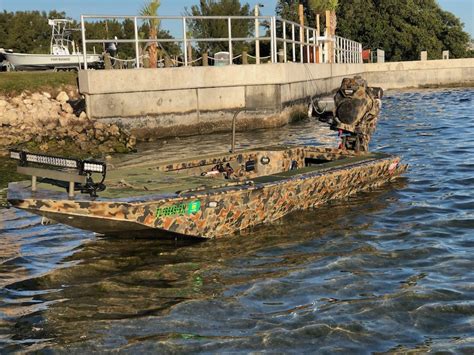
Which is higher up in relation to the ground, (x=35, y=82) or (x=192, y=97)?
(x=35, y=82)

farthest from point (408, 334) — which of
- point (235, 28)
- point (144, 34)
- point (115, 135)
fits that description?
point (235, 28)

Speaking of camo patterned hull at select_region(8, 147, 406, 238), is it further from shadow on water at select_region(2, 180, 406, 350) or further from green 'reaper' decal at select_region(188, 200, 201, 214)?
shadow on water at select_region(2, 180, 406, 350)

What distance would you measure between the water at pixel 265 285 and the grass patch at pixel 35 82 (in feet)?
29.0

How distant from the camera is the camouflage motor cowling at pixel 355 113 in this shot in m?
10.7

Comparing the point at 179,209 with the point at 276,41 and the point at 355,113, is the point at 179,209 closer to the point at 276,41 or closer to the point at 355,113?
the point at 355,113

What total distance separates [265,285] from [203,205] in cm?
132

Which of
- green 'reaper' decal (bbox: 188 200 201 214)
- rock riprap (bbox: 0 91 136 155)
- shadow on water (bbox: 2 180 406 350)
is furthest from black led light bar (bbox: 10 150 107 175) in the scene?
rock riprap (bbox: 0 91 136 155)

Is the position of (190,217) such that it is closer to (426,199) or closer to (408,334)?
(408,334)

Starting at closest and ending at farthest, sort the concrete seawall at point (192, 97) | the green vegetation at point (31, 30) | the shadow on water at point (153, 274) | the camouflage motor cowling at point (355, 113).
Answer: the shadow on water at point (153, 274), the camouflage motor cowling at point (355, 113), the concrete seawall at point (192, 97), the green vegetation at point (31, 30)

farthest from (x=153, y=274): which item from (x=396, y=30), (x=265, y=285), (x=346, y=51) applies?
(x=396, y=30)

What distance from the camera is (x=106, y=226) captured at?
663cm

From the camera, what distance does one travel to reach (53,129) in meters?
16.5

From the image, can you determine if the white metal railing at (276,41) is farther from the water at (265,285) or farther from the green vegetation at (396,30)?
the green vegetation at (396,30)

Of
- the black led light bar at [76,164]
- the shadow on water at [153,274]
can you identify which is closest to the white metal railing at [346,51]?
the shadow on water at [153,274]
